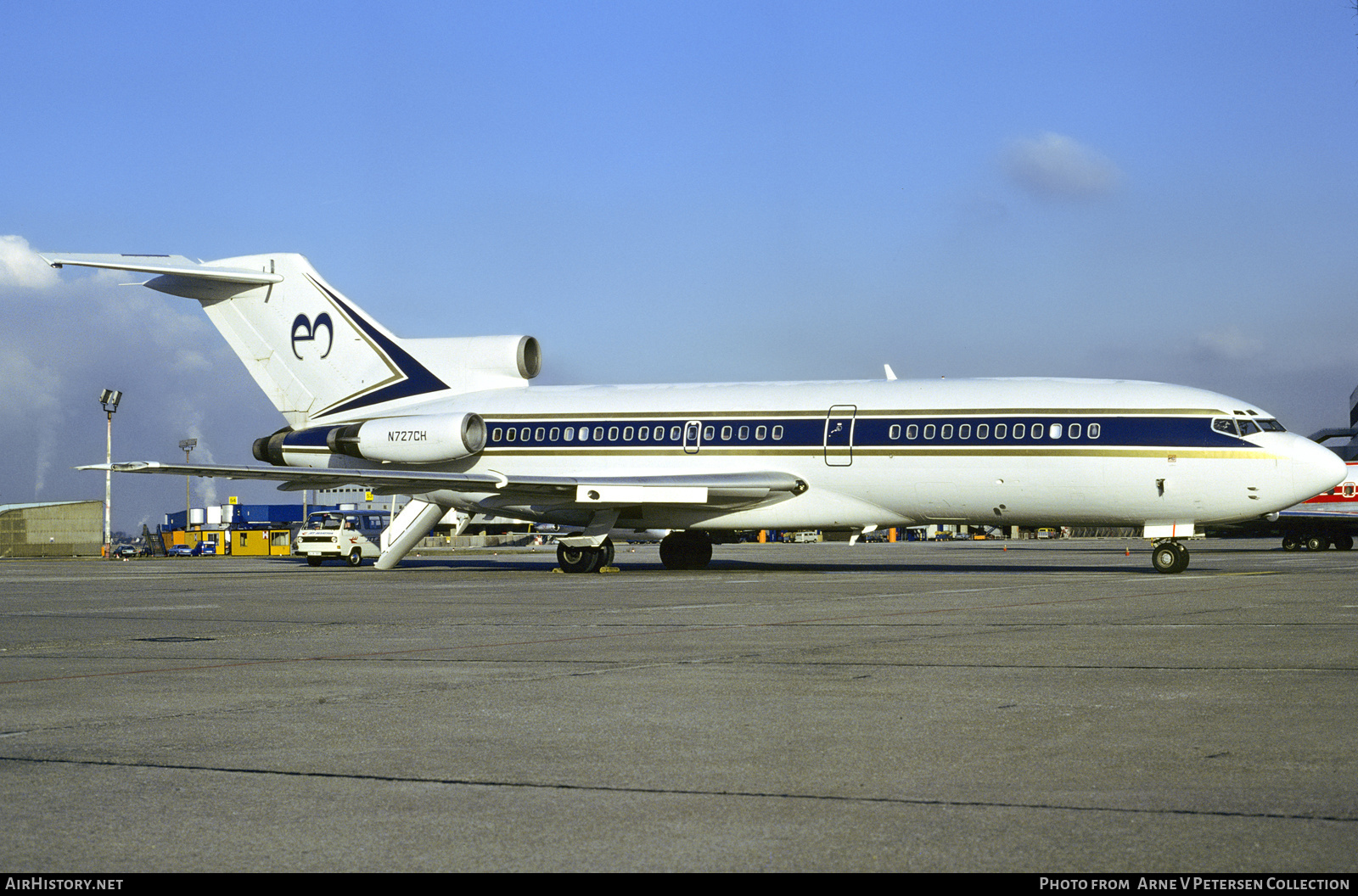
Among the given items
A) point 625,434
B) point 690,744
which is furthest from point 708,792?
point 625,434

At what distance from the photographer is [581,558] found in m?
29.5

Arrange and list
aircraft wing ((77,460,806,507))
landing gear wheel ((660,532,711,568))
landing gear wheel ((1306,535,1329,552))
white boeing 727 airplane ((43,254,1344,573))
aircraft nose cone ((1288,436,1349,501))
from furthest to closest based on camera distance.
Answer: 1. landing gear wheel ((1306,535,1329,552))
2. landing gear wheel ((660,532,711,568))
3. aircraft wing ((77,460,806,507))
4. white boeing 727 airplane ((43,254,1344,573))
5. aircraft nose cone ((1288,436,1349,501))

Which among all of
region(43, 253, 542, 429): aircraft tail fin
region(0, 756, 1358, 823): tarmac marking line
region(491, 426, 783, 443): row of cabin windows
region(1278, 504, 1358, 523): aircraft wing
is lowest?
region(0, 756, 1358, 823): tarmac marking line

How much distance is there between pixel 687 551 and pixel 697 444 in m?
3.36

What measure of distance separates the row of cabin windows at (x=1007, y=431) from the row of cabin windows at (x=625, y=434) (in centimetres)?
298

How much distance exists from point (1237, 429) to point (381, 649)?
1834cm

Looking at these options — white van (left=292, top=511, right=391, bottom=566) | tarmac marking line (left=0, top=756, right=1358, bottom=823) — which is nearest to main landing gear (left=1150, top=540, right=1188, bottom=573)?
tarmac marking line (left=0, top=756, right=1358, bottom=823)

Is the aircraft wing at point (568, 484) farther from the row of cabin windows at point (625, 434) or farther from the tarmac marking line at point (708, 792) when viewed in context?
Answer: the tarmac marking line at point (708, 792)

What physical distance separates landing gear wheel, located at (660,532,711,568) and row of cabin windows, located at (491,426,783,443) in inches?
120

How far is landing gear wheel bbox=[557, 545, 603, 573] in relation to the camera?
29.4 metres

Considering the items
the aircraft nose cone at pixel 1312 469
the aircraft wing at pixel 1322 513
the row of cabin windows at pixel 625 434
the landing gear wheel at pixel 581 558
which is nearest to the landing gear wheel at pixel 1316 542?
the aircraft wing at pixel 1322 513

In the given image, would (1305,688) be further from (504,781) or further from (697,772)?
(504,781)

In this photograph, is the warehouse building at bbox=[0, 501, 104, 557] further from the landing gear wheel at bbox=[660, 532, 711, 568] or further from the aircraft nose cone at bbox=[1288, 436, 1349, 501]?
the aircraft nose cone at bbox=[1288, 436, 1349, 501]
